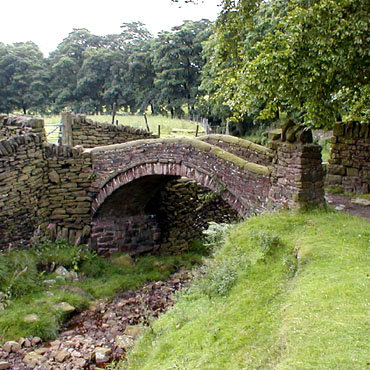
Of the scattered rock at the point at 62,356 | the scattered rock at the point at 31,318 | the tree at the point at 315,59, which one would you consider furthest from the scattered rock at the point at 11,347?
the tree at the point at 315,59

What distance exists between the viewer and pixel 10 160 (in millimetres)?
11430

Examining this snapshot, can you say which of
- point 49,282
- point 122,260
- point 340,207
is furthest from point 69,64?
point 340,207

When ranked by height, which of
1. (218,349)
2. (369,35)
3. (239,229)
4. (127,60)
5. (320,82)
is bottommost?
(218,349)

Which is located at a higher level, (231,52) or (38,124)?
(231,52)

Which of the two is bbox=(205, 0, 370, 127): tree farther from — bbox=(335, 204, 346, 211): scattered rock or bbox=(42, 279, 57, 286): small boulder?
bbox=(42, 279, 57, 286): small boulder

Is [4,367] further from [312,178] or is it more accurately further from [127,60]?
Result: [127,60]

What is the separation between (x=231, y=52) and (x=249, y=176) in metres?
3.81

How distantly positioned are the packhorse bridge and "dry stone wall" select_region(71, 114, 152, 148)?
0.04 meters

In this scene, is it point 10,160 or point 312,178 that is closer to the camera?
point 312,178

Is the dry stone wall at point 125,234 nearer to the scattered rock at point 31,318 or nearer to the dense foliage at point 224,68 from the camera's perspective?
the scattered rock at point 31,318

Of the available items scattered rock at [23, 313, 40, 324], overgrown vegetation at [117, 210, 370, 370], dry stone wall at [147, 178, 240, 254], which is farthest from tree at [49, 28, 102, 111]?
overgrown vegetation at [117, 210, 370, 370]

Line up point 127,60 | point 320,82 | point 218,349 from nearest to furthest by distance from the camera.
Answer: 1. point 218,349
2. point 320,82
3. point 127,60

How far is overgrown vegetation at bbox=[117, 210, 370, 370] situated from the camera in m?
4.11

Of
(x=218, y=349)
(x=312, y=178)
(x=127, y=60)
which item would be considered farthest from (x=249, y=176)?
(x=127, y=60)
